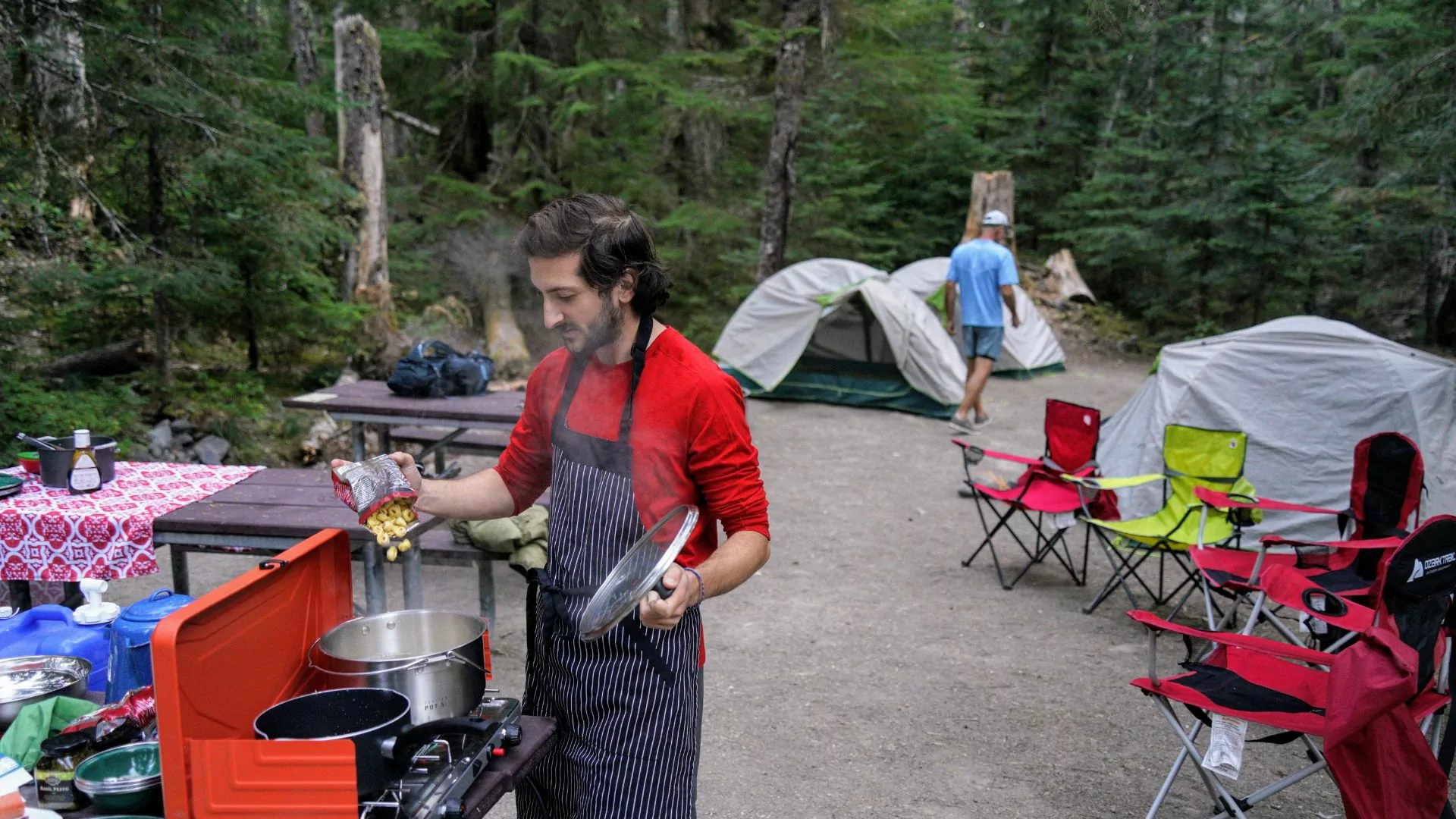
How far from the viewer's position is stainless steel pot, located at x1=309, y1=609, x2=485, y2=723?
1.86 meters

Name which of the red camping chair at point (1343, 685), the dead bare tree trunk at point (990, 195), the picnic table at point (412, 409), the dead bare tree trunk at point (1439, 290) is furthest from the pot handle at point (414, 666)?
the dead bare tree trunk at point (1439, 290)

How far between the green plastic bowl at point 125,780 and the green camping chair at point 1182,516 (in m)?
4.27

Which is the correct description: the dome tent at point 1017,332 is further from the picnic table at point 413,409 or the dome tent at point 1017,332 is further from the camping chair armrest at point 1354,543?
the camping chair armrest at point 1354,543

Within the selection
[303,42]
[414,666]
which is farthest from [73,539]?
[303,42]

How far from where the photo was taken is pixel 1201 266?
15477 mm

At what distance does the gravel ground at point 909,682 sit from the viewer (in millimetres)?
3502

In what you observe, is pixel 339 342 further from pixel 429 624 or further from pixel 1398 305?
pixel 1398 305

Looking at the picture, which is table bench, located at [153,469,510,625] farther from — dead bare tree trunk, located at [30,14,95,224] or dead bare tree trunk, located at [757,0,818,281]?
dead bare tree trunk, located at [757,0,818,281]

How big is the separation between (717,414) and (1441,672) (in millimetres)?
2854

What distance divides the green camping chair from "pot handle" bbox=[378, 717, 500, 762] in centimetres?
385

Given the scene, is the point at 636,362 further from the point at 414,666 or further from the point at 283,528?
the point at 283,528

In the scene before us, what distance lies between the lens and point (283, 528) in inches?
139

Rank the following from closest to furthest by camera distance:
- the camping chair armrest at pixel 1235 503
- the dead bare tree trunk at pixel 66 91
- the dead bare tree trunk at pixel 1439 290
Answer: the camping chair armrest at pixel 1235 503 < the dead bare tree trunk at pixel 66 91 < the dead bare tree trunk at pixel 1439 290

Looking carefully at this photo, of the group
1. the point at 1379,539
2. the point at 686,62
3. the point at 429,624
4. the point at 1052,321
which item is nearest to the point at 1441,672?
the point at 1379,539
